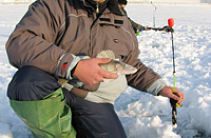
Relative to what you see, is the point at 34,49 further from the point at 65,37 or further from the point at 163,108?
the point at 163,108

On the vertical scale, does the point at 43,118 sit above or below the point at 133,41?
below

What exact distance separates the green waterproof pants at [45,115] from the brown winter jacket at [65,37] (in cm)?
22

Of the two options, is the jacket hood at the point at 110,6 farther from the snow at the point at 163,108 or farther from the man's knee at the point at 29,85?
the snow at the point at 163,108

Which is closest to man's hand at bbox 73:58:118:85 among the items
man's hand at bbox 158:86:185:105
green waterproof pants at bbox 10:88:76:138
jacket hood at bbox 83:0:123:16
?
green waterproof pants at bbox 10:88:76:138

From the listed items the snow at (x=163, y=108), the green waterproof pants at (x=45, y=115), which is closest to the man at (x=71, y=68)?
the green waterproof pants at (x=45, y=115)

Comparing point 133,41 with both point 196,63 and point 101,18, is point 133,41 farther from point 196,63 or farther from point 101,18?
point 196,63

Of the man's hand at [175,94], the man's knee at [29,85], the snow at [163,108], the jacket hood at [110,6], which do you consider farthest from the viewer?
the snow at [163,108]

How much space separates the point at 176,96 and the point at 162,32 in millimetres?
6442

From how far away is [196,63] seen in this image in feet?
13.6

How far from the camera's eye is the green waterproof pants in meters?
1.27

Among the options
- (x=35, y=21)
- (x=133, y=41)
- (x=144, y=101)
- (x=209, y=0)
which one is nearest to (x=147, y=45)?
(x=144, y=101)

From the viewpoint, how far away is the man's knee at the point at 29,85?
1.25m

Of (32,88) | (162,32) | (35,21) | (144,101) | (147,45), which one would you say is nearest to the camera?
(32,88)

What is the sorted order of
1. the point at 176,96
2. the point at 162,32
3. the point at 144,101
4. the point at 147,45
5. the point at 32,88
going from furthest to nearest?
the point at 162,32, the point at 147,45, the point at 144,101, the point at 176,96, the point at 32,88
